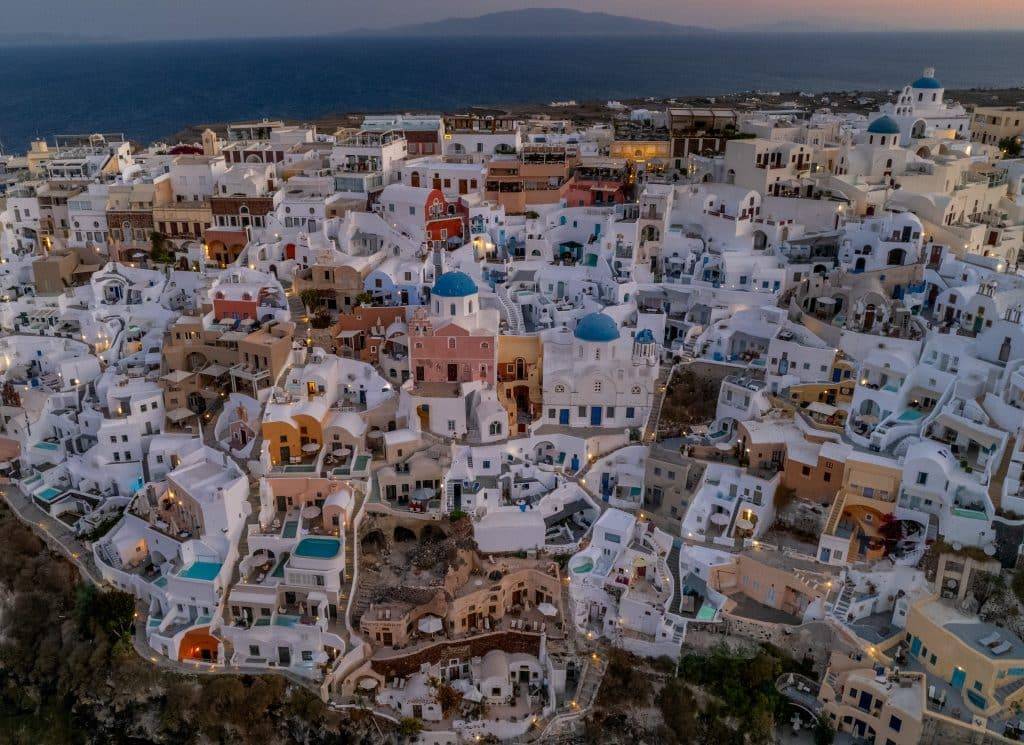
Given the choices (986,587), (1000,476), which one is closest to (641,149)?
(1000,476)

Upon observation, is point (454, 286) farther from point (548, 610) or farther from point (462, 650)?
point (462, 650)

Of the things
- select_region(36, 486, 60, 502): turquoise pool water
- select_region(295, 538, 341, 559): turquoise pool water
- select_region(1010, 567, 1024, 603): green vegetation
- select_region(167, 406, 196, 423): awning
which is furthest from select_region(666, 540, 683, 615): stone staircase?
select_region(36, 486, 60, 502): turquoise pool water

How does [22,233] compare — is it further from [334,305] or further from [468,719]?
[468,719]

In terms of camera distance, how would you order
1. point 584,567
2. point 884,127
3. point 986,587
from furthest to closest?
point 884,127 → point 584,567 → point 986,587

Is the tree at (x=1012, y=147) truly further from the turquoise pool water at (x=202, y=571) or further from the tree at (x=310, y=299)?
the turquoise pool water at (x=202, y=571)

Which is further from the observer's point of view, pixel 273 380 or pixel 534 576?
pixel 273 380

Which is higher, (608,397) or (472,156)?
(472,156)

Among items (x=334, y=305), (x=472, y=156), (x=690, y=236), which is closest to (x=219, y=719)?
(x=334, y=305)
